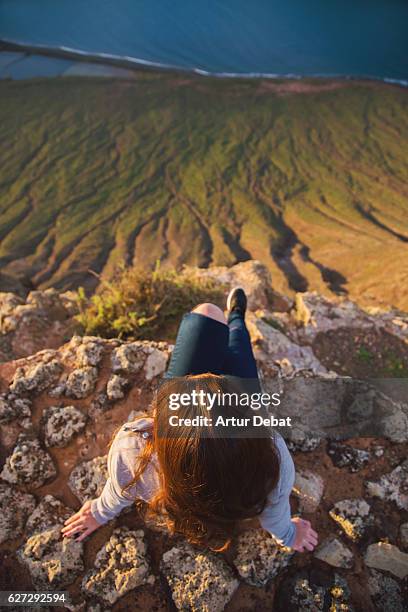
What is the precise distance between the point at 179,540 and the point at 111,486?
0.47 metres

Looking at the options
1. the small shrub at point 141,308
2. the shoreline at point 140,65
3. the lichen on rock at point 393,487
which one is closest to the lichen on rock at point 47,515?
the small shrub at point 141,308

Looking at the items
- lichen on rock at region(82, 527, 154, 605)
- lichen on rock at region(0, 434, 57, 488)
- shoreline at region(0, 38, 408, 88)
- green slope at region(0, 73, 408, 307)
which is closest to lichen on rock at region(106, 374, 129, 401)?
lichen on rock at region(0, 434, 57, 488)

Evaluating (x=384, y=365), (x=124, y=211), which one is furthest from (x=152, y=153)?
(x=384, y=365)

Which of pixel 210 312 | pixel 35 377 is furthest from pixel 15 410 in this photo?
pixel 210 312

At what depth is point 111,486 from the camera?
55.9 inches

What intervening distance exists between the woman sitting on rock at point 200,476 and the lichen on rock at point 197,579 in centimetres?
8

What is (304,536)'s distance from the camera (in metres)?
1.56

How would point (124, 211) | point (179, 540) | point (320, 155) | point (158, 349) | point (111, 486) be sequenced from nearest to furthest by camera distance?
point (111, 486) < point (179, 540) < point (158, 349) < point (124, 211) < point (320, 155)

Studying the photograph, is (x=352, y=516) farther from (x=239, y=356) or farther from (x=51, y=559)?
(x=51, y=559)

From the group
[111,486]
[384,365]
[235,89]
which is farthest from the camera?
[235,89]

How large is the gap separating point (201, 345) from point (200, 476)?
3.23 feet

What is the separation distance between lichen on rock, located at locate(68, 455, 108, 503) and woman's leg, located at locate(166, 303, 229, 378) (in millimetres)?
536

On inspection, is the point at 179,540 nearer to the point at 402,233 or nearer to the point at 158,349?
the point at 158,349

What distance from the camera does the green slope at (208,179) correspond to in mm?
8969
